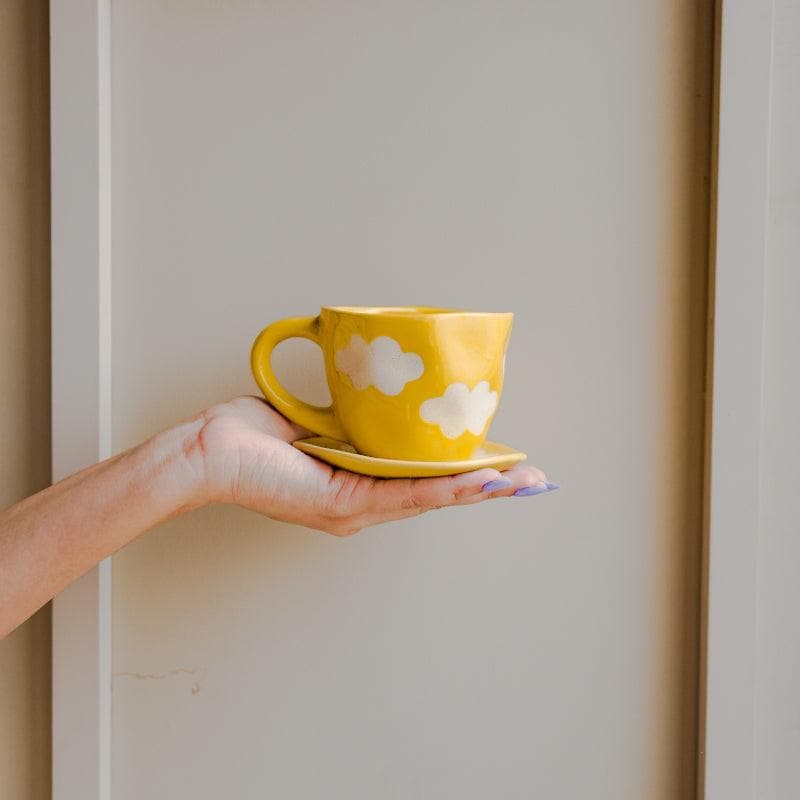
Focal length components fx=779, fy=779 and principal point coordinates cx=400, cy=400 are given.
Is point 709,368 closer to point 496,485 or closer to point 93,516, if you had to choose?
point 496,485

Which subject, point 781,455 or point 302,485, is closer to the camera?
point 302,485

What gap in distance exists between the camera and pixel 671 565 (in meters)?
0.65

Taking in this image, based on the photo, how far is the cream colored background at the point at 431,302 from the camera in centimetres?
64

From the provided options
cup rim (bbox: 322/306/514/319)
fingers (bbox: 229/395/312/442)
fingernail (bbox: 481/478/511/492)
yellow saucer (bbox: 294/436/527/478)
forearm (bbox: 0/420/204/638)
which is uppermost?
cup rim (bbox: 322/306/514/319)

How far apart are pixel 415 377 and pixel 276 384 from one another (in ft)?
0.42

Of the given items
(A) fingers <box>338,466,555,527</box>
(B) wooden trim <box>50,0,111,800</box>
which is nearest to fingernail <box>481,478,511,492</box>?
(A) fingers <box>338,466,555,527</box>

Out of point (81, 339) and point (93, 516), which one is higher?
point (81, 339)

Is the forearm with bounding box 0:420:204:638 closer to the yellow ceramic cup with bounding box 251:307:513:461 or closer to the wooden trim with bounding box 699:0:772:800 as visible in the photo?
the yellow ceramic cup with bounding box 251:307:513:461

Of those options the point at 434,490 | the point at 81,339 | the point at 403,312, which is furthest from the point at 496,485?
the point at 81,339

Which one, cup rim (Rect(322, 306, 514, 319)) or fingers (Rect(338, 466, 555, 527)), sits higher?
cup rim (Rect(322, 306, 514, 319))

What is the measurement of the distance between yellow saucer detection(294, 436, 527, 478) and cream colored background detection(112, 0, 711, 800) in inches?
4.8

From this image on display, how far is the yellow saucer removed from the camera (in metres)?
0.50

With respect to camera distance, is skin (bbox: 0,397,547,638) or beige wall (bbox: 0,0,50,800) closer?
skin (bbox: 0,397,547,638)

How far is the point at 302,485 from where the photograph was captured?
1.72 feet
